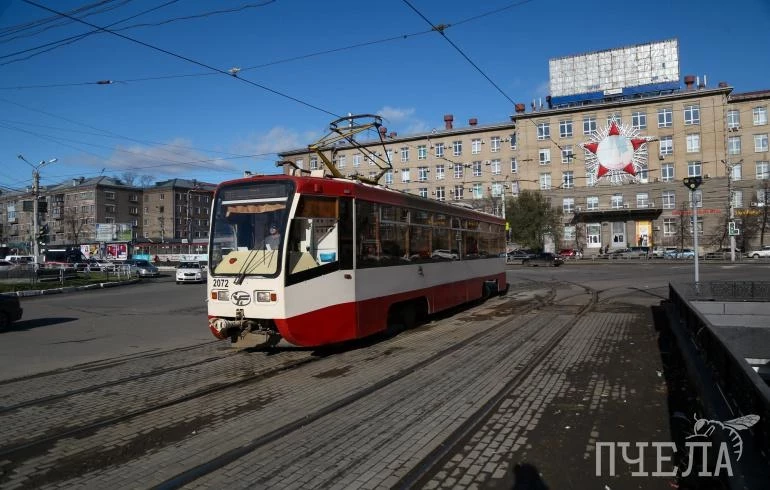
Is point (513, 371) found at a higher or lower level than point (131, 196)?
lower

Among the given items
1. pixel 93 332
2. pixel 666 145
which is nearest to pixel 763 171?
pixel 666 145

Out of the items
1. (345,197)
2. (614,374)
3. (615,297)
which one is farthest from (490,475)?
(615,297)

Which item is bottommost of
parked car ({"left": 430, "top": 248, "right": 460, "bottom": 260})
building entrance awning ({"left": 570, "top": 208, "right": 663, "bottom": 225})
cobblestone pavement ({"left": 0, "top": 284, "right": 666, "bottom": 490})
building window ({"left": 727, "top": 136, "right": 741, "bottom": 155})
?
cobblestone pavement ({"left": 0, "top": 284, "right": 666, "bottom": 490})

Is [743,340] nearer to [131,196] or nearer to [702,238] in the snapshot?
[702,238]

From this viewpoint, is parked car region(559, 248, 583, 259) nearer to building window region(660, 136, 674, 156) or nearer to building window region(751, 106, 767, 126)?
building window region(660, 136, 674, 156)

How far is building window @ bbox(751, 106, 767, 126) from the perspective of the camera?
5894cm

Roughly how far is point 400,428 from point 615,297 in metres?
15.2

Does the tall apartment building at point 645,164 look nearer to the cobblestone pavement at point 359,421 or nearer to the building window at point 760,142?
the building window at point 760,142

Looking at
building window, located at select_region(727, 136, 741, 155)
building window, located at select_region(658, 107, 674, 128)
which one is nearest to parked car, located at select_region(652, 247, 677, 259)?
building window, located at select_region(727, 136, 741, 155)

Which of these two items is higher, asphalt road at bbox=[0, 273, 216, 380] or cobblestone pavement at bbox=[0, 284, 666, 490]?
cobblestone pavement at bbox=[0, 284, 666, 490]

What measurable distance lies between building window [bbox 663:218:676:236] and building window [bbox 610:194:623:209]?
17.5ft

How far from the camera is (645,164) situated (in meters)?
61.3

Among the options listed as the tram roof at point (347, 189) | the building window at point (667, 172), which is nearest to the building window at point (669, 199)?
the building window at point (667, 172)

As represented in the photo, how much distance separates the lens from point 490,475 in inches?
166
